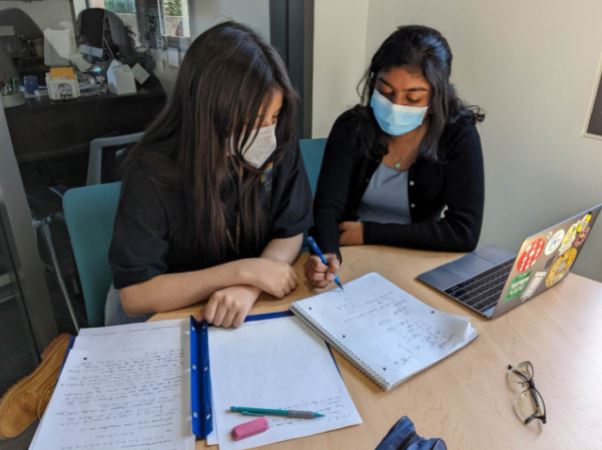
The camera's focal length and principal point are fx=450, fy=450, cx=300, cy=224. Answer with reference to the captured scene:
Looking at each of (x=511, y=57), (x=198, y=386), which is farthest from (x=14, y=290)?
(x=511, y=57)

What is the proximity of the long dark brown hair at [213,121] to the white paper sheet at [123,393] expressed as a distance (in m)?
0.29

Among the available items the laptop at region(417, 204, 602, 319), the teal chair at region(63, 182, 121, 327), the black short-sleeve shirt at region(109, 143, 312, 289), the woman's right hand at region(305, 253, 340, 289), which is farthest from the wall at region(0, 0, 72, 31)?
the laptop at region(417, 204, 602, 319)

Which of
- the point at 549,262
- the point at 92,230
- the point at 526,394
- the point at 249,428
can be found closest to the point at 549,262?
the point at 549,262

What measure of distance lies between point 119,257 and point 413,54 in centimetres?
95

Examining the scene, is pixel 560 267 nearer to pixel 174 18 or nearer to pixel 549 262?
pixel 549 262

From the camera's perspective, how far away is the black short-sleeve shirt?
3.06ft

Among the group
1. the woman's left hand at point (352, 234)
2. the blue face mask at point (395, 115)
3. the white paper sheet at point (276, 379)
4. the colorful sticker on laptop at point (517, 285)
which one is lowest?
the woman's left hand at point (352, 234)

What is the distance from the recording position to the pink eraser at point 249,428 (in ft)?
2.14

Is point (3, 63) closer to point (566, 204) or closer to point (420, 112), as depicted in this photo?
point (420, 112)

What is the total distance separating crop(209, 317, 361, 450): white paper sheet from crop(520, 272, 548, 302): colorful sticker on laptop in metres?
0.45

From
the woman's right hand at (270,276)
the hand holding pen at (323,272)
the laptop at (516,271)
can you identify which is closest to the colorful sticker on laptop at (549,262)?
the laptop at (516,271)

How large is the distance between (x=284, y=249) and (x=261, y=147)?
0.90 ft

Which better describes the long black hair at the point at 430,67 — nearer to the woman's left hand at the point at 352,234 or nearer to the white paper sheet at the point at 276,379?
the woman's left hand at the point at 352,234

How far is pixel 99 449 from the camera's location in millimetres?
630
